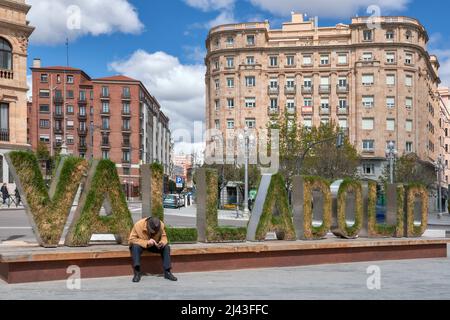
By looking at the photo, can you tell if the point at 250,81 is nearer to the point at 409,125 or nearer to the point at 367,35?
the point at 367,35

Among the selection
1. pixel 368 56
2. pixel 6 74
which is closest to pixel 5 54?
pixel 6 74

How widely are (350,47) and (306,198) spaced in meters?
58.5

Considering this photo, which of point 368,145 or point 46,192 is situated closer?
point 46,192

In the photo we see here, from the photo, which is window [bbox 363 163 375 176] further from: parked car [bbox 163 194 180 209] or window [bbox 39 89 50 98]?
window [bbox 39 89 50 98]

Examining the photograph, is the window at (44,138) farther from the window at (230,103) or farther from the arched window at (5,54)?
the arched window at (5,54)

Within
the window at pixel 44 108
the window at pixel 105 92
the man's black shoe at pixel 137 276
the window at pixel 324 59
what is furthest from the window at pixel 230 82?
the man's black shoe at pixel 137 276

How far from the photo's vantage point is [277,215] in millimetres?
12344

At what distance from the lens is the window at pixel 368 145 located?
219ft

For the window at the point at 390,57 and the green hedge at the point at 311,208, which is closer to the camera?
the green hedge at the point at 311,208

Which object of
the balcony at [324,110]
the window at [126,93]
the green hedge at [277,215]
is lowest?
the green hedge at [277,215]

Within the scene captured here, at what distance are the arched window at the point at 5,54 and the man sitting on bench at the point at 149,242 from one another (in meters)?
33.8

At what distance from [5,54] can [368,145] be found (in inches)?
1654

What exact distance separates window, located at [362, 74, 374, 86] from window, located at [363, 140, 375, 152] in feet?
22.1

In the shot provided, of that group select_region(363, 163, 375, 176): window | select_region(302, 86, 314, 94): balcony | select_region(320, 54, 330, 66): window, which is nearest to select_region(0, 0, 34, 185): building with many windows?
select_region(302, 86, 314, 94): balcony
